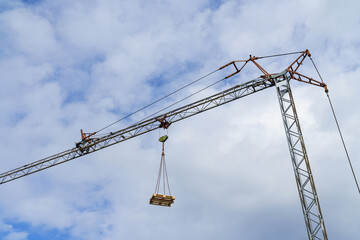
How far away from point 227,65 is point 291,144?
11144 millimetres

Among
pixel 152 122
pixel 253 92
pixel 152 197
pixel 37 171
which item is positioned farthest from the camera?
pixel 37 171

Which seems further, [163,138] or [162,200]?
[163,138]

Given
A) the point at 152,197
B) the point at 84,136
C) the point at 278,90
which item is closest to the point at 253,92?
the point at 278,90

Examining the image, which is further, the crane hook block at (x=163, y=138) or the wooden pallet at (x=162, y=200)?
the crane hook block at (x=163, y=138)

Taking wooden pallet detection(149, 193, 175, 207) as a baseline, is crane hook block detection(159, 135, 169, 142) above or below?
above

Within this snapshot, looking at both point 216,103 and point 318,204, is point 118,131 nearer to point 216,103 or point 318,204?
point 216,103

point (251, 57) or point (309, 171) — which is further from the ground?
point (251, 57)

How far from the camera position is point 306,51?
3631 centimetres

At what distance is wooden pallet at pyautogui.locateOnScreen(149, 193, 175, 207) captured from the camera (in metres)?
29.7

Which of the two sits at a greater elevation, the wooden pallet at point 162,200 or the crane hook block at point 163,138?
the crane hook block at point 163,138

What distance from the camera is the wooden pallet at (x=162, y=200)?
29706 mm

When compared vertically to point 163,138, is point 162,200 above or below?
below

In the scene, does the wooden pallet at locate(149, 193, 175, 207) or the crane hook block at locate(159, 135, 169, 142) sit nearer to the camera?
the wooden pallet at locate(149, 193, 175, 207)

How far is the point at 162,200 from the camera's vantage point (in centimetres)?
3023
